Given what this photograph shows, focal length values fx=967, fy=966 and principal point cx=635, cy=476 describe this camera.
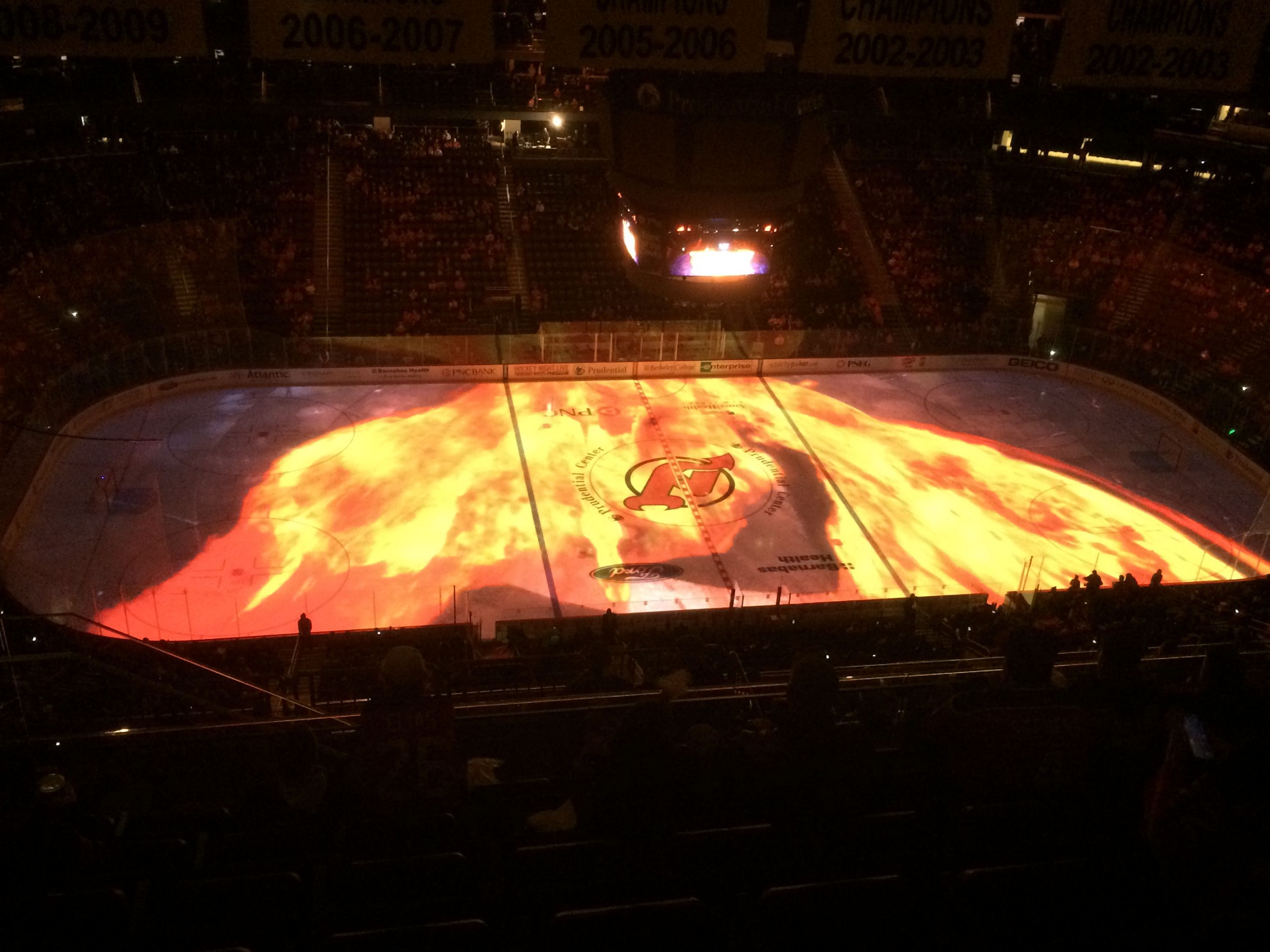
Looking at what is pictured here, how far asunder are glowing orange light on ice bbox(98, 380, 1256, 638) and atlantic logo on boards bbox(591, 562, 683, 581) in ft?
0.41

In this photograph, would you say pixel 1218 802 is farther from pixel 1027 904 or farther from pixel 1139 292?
pixel 1139 292

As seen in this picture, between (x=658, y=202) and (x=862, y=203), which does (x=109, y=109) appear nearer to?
(x=658, y=202)

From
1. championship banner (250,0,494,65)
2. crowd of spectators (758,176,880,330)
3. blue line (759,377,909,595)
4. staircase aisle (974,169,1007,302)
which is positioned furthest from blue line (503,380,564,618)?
staircase aisle (974,169,1007,302)

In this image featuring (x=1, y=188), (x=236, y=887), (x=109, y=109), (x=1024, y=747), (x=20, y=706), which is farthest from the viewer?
(x=1, y=188)

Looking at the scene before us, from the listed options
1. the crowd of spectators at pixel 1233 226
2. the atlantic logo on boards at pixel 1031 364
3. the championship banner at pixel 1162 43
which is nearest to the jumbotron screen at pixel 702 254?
the championship banner at pixel 1162 43

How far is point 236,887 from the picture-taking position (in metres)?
3.42

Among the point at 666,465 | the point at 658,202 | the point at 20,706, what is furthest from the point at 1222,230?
the point at 20,706

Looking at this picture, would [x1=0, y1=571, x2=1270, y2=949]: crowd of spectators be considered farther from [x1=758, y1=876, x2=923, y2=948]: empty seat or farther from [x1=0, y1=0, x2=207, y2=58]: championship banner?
[x1=0, y1=0, x2=207, y2=58]: championship banner

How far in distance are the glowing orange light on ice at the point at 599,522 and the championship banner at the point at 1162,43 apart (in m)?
9.67

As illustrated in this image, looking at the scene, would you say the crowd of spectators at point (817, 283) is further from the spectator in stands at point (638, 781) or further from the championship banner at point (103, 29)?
the spectator in stands at point (638, 781)

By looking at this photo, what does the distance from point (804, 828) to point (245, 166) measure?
2812 cm

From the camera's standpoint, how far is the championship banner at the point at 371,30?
692 cm

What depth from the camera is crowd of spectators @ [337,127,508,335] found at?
83.6ft

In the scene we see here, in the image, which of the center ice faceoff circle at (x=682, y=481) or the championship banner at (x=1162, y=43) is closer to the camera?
the championship banner at (x=1162, y=43)
